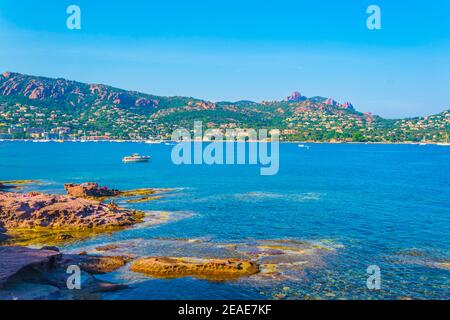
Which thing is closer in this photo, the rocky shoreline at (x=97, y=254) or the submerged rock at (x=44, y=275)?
the submerged rock at (x=44, y=275)

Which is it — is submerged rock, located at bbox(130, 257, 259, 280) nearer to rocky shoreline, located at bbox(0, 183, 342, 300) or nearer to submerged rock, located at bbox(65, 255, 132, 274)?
rocky shoreline, located at bbox(0, 183, 342, 300)

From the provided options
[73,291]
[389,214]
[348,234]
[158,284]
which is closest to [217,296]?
[158,284]

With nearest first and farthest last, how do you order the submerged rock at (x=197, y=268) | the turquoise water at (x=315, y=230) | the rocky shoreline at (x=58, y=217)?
the turquoise water at (x=315, y=230), the submerged rock at (x=197, y=268), the rocky shoreline at (x=58, y=217)

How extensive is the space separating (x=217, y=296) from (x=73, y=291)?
9.18 m

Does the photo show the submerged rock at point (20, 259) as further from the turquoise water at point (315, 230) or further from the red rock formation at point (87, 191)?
the red rock formation at point (87, 191)

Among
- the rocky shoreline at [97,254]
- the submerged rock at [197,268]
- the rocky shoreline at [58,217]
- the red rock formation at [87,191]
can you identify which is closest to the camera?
the rocky shoreline at [97,254]

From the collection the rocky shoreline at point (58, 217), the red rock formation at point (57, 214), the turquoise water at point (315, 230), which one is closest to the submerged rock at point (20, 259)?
the turquoise water at point (315, 230)

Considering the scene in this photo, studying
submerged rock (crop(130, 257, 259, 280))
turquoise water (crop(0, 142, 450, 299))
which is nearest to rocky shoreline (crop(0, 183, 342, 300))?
submerged rock (crop(130, 257, 259, 280))

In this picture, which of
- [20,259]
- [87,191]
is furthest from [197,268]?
[87,191]

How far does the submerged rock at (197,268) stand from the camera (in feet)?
98.8

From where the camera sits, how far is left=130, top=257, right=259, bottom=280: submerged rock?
98.8 feet

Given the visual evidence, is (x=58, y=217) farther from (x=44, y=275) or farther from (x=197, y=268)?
(x=197, y=268)

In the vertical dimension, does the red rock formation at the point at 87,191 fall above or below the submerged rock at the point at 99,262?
above

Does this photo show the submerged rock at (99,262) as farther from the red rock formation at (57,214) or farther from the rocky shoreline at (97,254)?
the red rock formation at (57,214)
